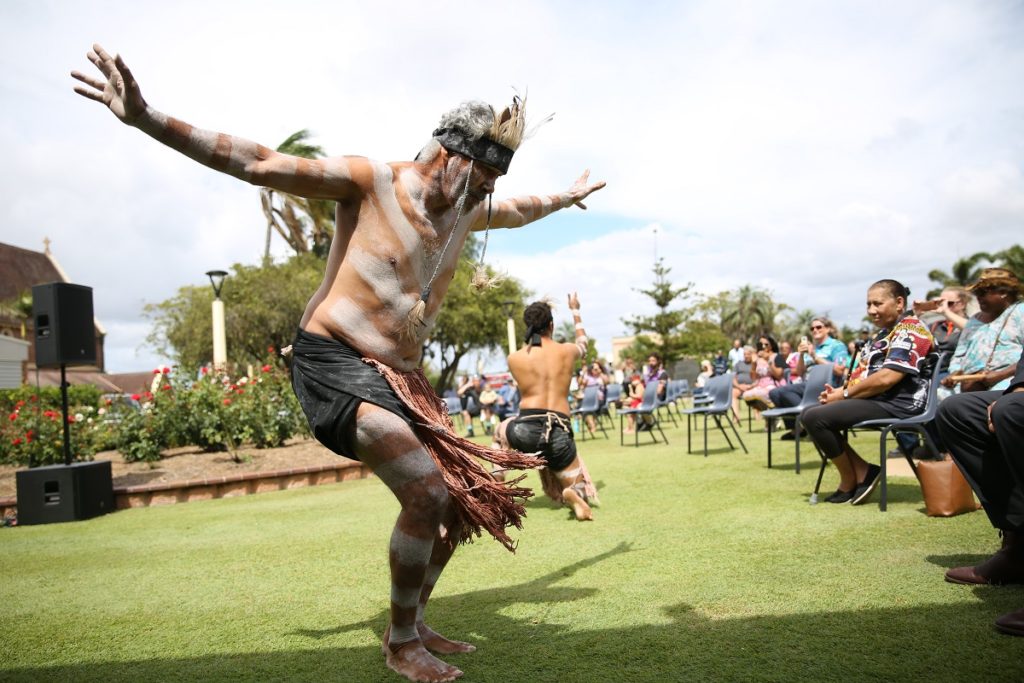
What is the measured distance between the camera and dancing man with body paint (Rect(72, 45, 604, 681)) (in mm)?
2426

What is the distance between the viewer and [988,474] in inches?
124

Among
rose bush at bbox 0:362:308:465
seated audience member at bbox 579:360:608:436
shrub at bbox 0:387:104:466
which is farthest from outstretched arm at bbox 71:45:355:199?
seated audience member at bbox 579:360:608:436

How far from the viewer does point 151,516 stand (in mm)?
7324

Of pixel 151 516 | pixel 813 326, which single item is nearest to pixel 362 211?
pixel 151 516

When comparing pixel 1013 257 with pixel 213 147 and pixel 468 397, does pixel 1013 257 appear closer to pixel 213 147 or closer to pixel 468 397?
pixel 468 397

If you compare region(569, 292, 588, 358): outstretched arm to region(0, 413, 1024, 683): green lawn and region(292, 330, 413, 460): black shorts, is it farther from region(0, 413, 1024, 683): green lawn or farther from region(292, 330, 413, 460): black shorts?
region(292, 330, 413, 460): black shorts

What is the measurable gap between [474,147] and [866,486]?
14.2 ft

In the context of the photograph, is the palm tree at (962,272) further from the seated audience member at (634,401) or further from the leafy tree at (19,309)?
the leafy tree at (19,309)

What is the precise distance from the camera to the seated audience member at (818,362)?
27.9 feet

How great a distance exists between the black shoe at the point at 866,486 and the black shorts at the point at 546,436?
7.06ft

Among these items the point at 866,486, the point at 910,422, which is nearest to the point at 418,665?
the point at 910,422

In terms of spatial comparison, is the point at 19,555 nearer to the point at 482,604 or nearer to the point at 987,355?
the point at 482,604

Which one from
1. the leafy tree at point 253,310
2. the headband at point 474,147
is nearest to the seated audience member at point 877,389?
the headband at point 474,147

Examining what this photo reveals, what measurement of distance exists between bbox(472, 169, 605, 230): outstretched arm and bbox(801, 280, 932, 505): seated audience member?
107 inches
